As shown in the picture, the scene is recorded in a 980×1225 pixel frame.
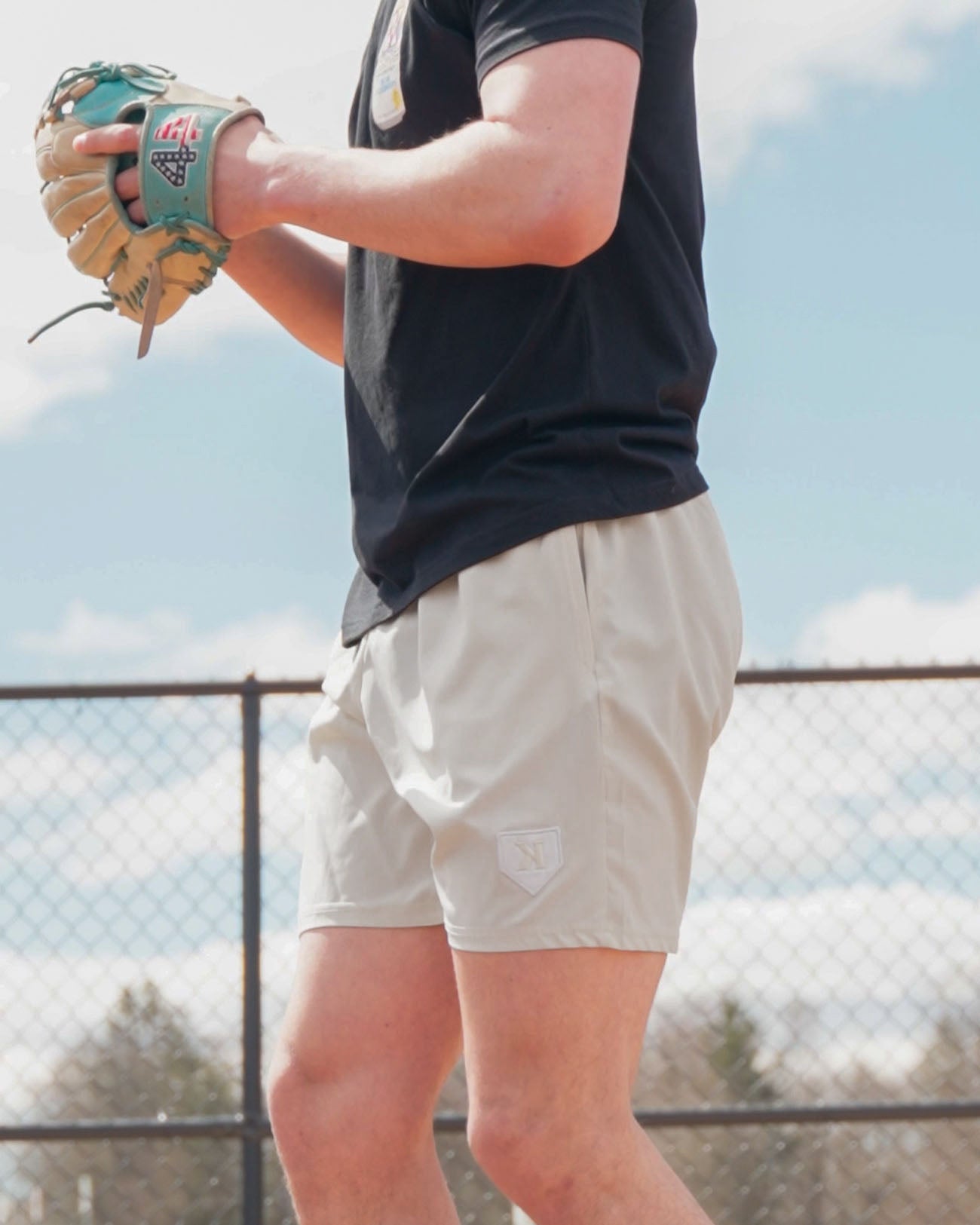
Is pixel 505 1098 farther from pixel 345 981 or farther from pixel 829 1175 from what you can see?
pixel 829 1175

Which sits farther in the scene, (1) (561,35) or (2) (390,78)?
(2) (390,78)

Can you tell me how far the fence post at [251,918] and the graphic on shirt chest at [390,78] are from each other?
9.07 ft

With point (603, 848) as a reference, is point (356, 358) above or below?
above

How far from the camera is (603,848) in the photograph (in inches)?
65.4

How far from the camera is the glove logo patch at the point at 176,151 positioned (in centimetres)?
189

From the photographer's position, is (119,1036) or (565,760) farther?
(119,1036)

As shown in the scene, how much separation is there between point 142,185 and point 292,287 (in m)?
0.41

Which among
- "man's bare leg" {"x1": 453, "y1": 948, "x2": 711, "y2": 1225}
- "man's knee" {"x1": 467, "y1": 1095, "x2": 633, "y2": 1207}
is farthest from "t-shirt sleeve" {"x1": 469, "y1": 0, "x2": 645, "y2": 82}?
"man's knee" {"x1": 467, "y1": 1095, "x2": 633, "y2": 1207}

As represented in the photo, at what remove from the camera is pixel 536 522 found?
5.67ft

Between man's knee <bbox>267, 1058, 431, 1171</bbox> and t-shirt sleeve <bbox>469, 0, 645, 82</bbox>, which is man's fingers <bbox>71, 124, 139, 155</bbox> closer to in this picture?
t-shirt sleeve <bbox>469, 0, 645, 82</bbox>

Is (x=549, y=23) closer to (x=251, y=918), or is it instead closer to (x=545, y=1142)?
(x=545, y=1142)

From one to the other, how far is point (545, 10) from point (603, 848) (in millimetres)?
833

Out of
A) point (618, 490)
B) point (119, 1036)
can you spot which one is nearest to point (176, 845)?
point (119, 1036)

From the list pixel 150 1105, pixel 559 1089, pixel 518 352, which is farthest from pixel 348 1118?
pixel 150 1105
